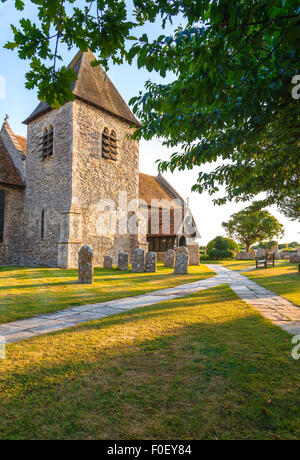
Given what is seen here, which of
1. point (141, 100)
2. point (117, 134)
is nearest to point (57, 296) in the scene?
point (141, 100)

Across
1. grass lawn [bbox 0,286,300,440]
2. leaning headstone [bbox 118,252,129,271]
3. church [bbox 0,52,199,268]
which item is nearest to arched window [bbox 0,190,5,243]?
church [bbox 0,52,199,268]

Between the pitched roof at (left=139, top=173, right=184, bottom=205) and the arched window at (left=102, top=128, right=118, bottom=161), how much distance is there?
5756 millimetres

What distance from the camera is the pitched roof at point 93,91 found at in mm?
16117

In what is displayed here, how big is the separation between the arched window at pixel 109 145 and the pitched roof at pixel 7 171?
639cm

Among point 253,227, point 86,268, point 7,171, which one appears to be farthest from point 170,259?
point 253,227

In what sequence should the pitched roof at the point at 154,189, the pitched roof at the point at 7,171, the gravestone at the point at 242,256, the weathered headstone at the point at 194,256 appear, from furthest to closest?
the gravestone at the point at 242,256 < the pitched roof at the point at 154,189 < the weathered headstone at the point at 194,256 < the pitched roof at the point at 7,171

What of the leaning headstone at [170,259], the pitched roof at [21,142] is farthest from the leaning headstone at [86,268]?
the pitched roof at [21,142]

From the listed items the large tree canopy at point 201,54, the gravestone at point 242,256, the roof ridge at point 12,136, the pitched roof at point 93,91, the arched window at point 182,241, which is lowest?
the gravestone at point 242,256

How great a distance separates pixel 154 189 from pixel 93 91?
11.0m

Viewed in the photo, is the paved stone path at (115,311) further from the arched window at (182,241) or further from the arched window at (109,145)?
the arched window at (182,241)

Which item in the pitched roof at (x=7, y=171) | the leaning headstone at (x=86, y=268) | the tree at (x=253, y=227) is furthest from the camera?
the tree at (x=253, y=227)

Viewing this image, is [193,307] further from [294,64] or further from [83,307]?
[294,64]

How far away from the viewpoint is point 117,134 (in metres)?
18.1

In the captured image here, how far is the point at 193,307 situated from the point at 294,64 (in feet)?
14.3
